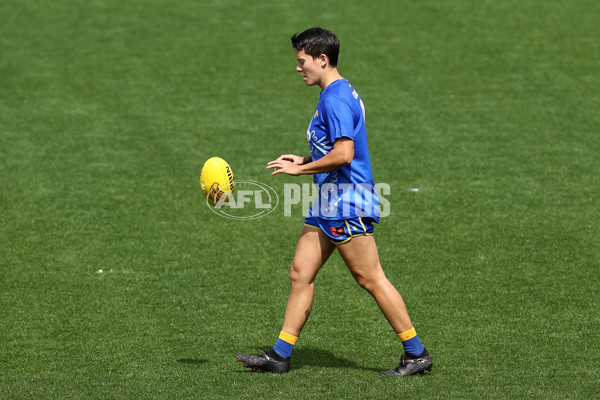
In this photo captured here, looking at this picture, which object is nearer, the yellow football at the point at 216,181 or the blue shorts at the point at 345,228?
the blue shorts at the point at 345,228

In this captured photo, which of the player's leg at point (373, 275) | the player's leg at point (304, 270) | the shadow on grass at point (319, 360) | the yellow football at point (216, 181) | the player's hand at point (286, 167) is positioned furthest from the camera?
the yellow football at point (216, 181)

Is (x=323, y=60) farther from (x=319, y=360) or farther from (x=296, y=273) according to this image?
(x=319, y=360)

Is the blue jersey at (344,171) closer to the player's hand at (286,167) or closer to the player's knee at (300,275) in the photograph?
the player's hand at (286,167)

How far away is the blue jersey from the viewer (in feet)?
17.8

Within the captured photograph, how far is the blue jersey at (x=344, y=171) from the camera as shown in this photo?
17.8ft

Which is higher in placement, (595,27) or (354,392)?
(595,27)

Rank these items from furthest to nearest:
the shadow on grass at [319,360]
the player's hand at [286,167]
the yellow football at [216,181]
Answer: the yellow football at [216,181] < the shadow on grass at [319,360] < the player's hand at [286,167]

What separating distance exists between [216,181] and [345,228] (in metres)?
1.14

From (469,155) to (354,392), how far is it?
262 inches

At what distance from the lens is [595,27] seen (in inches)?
664

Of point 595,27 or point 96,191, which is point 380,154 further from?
point 595,27

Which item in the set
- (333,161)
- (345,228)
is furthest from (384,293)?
(333,161)

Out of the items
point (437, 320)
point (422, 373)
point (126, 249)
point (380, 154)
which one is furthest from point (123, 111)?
point (422, 373)

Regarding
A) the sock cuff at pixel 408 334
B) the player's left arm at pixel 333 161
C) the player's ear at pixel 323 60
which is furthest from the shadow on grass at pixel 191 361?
the player's ear at pixel 323 60
